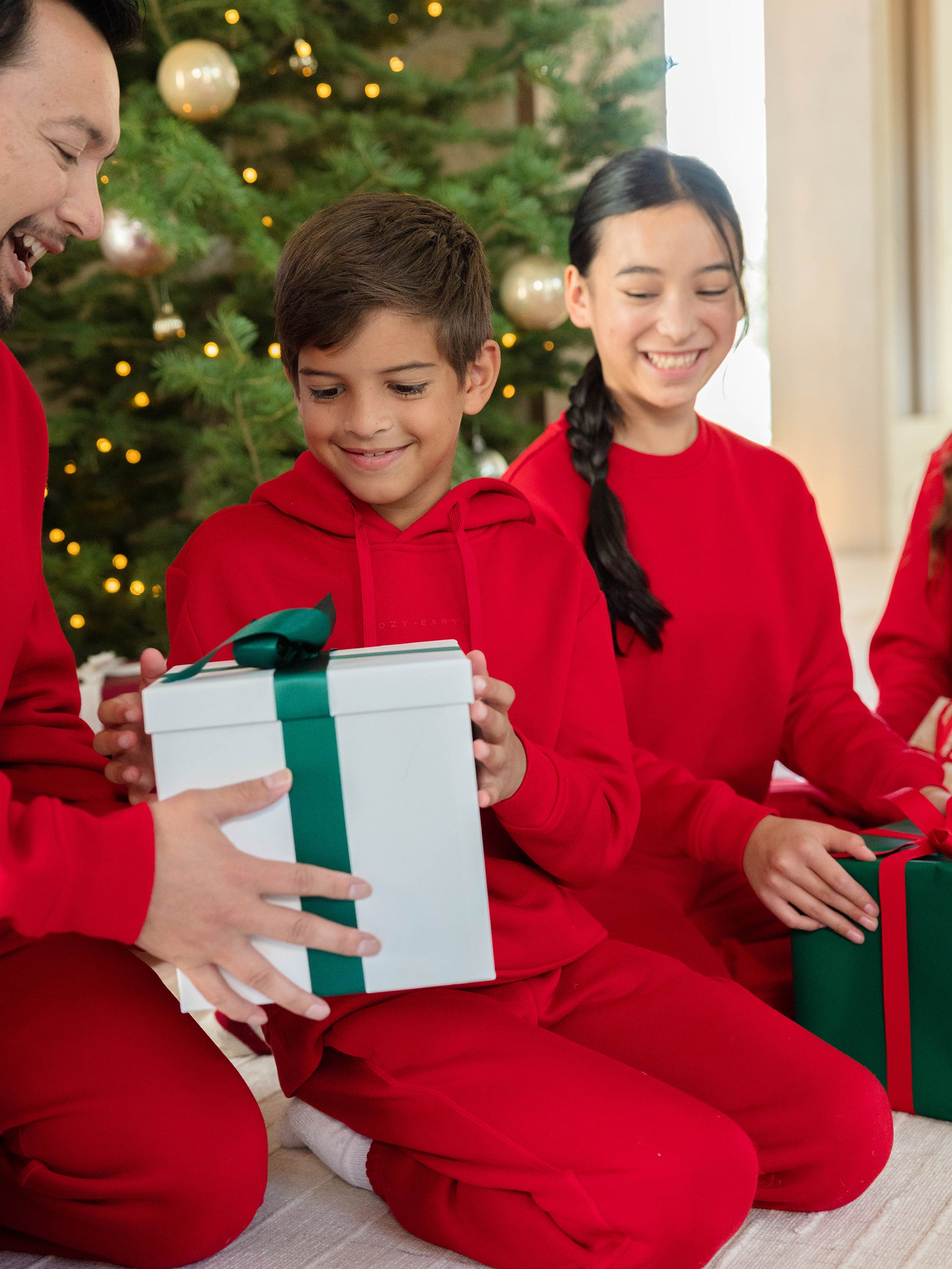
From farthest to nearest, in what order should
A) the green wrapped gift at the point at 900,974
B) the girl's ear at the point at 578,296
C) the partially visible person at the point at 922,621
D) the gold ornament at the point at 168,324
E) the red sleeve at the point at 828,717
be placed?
1. the gold ornament at the point at 168,324
2. the partially visible person at the point at 922,621
3. the girl's ear at the point at 578,296
4. the red sleeve at the point at 828,717
5. the green wrapped gift at the point at 900,974

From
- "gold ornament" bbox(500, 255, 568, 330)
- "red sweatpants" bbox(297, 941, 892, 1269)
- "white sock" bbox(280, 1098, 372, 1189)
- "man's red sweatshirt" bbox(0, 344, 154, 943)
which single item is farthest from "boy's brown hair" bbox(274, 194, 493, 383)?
"gold ornament" bbox(500, 255, 568, 330)

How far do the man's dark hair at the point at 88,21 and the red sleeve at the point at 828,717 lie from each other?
99cm

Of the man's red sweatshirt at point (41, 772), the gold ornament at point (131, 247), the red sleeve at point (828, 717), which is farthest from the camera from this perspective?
the gold ornament at point (131, 247)

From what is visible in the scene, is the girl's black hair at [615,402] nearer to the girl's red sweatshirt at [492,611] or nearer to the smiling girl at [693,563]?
the smiling girl at [693,563]

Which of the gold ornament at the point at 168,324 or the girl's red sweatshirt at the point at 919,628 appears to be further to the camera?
the gold ornament at the point at 168,324

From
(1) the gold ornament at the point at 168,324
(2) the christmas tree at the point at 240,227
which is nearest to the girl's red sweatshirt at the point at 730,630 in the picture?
(2) the christmas tree at the point at 240,227

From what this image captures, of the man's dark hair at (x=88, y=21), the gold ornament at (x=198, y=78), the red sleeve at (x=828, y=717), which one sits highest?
the gold ornament at (x=198, y=78)

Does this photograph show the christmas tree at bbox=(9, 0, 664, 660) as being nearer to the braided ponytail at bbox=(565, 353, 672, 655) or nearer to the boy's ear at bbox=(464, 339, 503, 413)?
the braided ponytail at bbox=(565, 353, 672, 655)

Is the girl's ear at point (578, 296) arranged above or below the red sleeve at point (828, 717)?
above

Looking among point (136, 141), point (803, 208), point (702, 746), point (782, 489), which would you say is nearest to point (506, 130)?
point (136, 141)

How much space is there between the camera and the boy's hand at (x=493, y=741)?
1024 mm

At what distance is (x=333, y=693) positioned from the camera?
95 cm

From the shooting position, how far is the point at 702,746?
1628 millimetres

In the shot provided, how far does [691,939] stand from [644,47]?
2.30 metres
